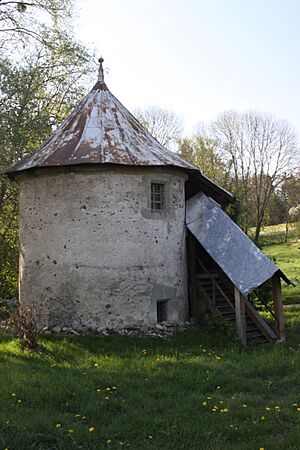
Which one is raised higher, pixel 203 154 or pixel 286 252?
pixel 203 154

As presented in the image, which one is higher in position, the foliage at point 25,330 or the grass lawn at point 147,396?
the foliage at point 25,330

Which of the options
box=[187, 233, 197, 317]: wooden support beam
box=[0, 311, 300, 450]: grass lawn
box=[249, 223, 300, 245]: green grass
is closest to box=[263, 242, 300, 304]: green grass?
box=[249, 223, 300, 245]: green grass

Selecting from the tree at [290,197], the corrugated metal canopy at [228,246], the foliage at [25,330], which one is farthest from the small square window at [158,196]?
the tree at [290,197]

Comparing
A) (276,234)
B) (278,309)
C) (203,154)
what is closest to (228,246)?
(278,309)

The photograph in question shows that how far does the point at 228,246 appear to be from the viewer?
1233 cm

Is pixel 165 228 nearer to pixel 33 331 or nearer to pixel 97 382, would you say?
pixel 33 331

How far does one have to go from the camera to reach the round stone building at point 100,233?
11617 millimetres

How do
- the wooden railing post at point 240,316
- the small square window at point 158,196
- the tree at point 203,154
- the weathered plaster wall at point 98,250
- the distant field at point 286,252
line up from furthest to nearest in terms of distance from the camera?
the tree at point 203,154 < the distant field at point 286,252 < the small square window at point 158,196 < the weathered plaster wall at point 98,250 < the wooden railing post at point 240,316

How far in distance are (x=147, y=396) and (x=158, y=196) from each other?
630 cm

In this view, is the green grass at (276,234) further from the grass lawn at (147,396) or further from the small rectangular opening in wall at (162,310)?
the grass lawn at (147,396)

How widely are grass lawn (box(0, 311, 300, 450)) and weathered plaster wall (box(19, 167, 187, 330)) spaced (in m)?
1.06

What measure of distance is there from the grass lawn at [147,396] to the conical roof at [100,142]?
408cm

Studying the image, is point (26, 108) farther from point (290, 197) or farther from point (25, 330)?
point (290, 197)

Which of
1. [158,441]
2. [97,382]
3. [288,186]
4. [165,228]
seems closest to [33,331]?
[97,382]
